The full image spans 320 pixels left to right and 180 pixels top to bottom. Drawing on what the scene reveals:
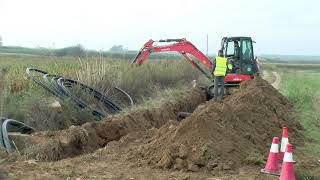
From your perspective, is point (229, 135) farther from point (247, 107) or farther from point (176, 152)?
point (247, 107)

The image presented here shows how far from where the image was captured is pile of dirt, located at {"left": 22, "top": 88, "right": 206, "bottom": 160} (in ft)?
34.8

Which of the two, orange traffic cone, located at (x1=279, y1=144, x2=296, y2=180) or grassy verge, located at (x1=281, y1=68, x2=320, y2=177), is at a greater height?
orange traffic cone, located at (x1=279, y1=144, x2=296, y2=180)

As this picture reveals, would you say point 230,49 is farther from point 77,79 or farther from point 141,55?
point 77,79

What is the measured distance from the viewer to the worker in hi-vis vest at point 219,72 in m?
17.7

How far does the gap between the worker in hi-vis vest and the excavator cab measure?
6.84ft

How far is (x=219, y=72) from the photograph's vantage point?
17.9m

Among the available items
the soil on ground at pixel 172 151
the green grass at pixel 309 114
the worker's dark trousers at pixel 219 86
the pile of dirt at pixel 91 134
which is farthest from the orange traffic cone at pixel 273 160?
the worker's dark trousers at pixel 219 86

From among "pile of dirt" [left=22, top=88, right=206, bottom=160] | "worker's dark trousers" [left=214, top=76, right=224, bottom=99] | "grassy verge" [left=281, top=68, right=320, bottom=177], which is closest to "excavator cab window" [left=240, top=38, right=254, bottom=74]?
"grassy verge" [left=281, top=68, right=320, bottom=177]

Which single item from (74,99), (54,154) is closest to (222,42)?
(74,99)

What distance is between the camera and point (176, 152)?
859cm

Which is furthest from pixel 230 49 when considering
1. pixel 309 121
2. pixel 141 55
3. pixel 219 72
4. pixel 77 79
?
pixel 309 121

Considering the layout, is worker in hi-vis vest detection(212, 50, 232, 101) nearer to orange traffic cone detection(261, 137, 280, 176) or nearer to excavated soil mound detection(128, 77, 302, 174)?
excavated soil mound detection(128, 77, 302, 174)

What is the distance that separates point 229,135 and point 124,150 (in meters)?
2.01

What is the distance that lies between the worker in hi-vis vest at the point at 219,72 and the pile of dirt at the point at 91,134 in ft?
6.52
